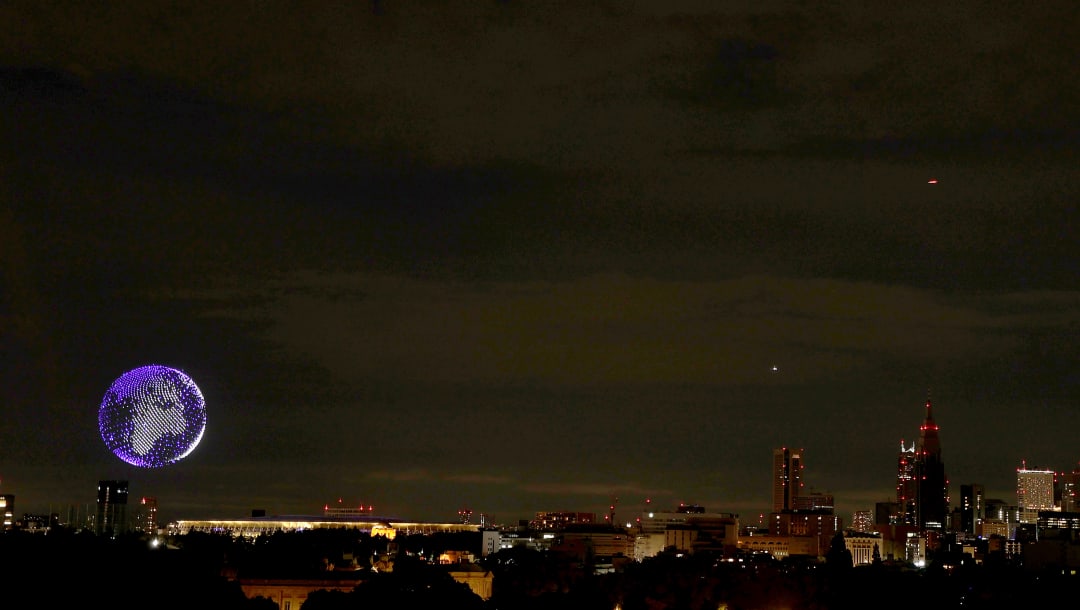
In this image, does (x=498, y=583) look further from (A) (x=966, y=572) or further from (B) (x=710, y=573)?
(A) (x=966, y=572)

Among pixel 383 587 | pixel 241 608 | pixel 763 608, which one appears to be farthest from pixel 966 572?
pixel 241 608

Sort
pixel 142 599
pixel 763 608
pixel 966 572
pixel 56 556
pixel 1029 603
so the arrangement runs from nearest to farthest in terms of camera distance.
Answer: pixel 142 599 < pixel 56 556 < pixel 1029 603 < pixel 763 608 < pixel 966 572

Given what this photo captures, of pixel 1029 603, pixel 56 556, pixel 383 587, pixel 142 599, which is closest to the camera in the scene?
pixel 142 599

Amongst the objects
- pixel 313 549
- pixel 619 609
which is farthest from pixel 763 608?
pixel 313 549

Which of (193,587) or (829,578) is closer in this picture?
(193,587)

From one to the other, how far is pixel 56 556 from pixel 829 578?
337 feet

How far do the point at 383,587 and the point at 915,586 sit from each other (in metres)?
70.2

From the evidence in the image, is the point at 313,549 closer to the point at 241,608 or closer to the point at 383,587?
the point at 383,587

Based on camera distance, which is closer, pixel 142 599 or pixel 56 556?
pixel 142 599

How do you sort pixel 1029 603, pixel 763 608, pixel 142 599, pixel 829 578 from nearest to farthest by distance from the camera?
pixel 142 599 → pixel 1029 603 → pixel 763 608 → pixel 829 578

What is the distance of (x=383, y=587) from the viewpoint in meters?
104

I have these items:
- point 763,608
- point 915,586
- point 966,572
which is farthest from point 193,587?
point 966,572

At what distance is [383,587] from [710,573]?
74.0m

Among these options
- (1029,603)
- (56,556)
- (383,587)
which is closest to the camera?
(56,556)
